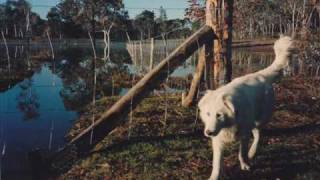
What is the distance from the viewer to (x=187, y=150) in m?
10.7

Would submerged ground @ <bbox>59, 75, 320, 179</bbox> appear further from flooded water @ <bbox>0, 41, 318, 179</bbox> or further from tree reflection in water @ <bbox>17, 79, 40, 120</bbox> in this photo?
tree reflection in water @ <bbox>17, 79, 40, 120</bbox>

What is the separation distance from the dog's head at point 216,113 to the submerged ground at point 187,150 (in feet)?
4.73

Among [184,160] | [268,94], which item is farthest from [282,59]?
[184,160]

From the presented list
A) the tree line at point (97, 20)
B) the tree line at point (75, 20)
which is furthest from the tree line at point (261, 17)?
the tree line at point (75, 20)

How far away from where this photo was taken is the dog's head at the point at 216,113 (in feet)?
25.1

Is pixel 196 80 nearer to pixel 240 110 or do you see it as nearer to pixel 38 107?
pixel 240 110

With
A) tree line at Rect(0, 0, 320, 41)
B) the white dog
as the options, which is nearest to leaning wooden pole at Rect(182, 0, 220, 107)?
the white dog

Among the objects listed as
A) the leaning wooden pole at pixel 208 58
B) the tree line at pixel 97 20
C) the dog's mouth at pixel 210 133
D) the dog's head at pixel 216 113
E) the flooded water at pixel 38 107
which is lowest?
the flooded water at pixel 38 107

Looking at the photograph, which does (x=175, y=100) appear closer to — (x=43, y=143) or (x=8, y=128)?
(x=43, y=143)

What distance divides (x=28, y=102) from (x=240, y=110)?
15348 mm

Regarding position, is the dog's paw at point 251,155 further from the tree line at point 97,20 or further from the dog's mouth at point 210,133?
the tree line at point 97,20

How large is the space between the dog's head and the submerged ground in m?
1.44

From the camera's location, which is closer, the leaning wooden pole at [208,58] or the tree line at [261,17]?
the leaning wooden pole at [208,58]

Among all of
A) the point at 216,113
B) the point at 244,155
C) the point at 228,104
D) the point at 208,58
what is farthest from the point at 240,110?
the point at 208,58
